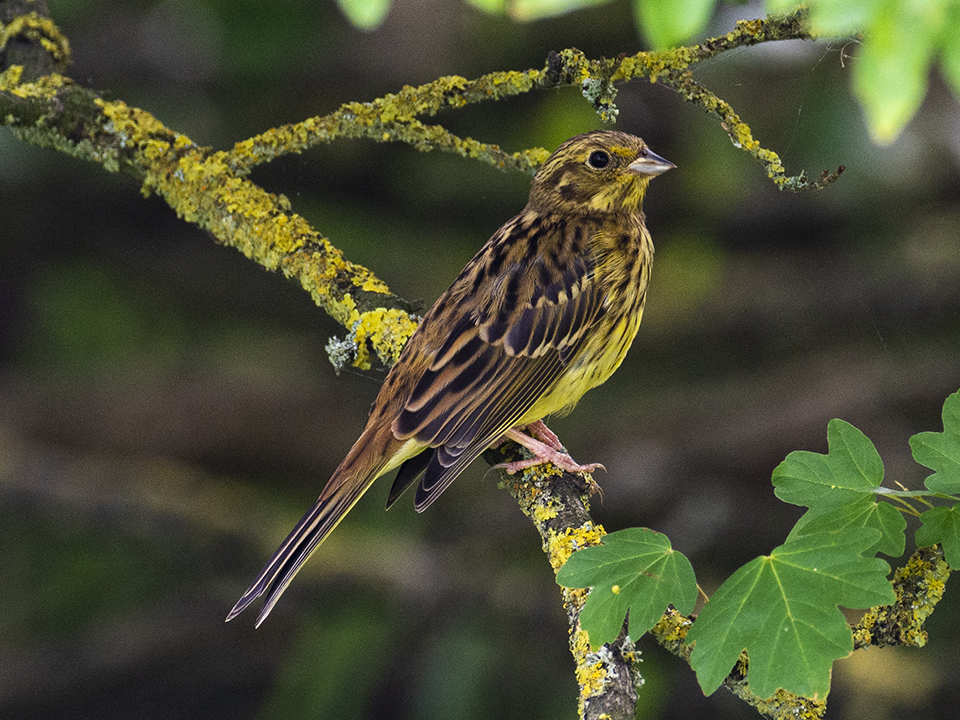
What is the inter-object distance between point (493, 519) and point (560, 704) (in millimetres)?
774

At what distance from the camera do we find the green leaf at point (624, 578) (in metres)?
1.70

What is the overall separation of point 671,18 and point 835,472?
82 cm

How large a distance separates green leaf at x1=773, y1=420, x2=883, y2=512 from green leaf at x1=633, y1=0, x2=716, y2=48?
0.73 metres

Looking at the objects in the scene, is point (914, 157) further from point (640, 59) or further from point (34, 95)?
point (34, 95)

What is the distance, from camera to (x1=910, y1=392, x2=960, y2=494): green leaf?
168 centimetres

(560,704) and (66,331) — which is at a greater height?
(66,331)

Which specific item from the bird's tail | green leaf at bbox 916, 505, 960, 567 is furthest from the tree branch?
green leaf at bbox 916, 505, 960, 567

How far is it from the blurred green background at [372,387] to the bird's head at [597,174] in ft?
2.91

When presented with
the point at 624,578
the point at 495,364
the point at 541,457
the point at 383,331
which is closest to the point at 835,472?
the point at 624,578

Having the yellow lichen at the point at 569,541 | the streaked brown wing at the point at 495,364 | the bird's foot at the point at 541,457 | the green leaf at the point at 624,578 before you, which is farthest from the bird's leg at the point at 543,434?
the green leaf at the point at 624,578

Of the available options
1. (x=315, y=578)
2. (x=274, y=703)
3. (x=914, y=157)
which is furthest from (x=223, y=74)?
(x=914, y=157)

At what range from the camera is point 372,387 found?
14.5 ft

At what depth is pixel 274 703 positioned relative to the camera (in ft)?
13.1

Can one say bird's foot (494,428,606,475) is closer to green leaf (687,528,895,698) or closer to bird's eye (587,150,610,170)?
bird's eye (587,150,610,170)
